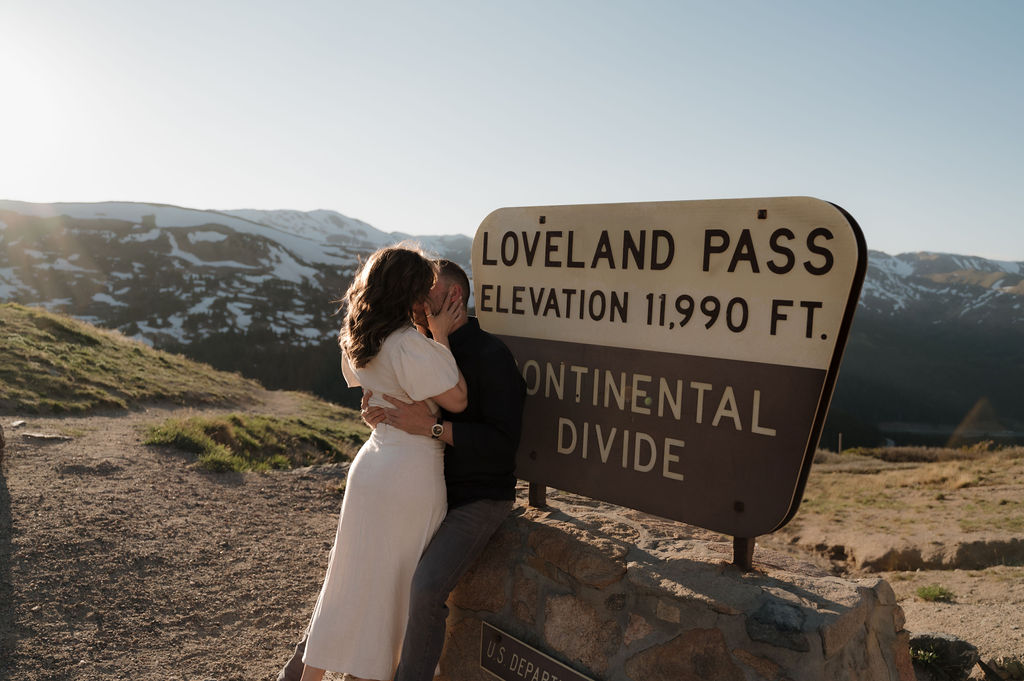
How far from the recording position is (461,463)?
8.67ft

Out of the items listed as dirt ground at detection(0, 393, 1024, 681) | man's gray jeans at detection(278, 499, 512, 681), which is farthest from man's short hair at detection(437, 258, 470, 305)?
dirt ground at detection(0, 393, 1024, 681)

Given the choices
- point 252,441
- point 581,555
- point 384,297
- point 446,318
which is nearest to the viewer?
point 384,297

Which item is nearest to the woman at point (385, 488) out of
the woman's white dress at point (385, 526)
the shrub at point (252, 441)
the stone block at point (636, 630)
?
the woman's white dress at point (385, 526)

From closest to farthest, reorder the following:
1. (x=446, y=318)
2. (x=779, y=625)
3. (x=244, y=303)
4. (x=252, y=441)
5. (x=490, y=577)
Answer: (x=779, y=625), (x=446, y=318), (x=490, y=577), (x=252, y=441), (x=244, y=303)

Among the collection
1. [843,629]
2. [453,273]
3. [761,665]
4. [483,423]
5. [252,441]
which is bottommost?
[252,441]

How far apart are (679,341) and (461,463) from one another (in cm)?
97

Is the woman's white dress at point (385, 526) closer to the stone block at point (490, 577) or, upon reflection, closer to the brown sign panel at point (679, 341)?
→ the stone block at point (490, 577)

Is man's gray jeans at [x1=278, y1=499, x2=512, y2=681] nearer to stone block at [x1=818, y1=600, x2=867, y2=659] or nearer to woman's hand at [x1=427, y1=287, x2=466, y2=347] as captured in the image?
woman's hand at [x1=427, y1=287, x2=466, y2=347]

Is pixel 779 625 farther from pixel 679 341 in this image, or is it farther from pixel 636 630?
pixel 679 341

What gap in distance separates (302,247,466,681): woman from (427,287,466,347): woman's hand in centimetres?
16

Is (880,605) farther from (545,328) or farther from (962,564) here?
(962,564)

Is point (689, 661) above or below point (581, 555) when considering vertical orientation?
below

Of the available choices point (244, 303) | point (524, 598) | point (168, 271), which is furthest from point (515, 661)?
point (168, 271)

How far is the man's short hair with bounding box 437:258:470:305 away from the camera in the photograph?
2.79 meters
